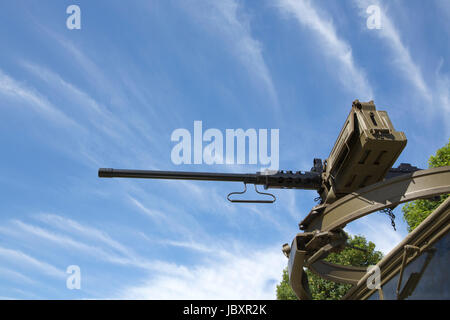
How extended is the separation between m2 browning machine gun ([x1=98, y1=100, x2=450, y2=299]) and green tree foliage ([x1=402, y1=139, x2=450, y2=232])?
14298 mm

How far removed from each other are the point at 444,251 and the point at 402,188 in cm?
143

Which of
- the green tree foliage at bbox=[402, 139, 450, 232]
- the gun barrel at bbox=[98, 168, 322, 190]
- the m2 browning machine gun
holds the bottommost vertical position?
the m2 browning machine gun

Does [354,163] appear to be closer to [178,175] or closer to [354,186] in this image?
[354,186]

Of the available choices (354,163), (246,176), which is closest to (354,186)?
(354,163)

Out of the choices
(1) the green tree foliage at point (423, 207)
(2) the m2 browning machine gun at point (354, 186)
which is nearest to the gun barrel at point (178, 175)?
(2) the m2 browning machine gun at point (354, 186)

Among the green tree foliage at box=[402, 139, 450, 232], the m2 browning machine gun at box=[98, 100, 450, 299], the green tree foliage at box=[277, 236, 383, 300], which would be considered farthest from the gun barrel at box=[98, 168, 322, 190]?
the green tree foliage at box=[277, 236, 383, 300]

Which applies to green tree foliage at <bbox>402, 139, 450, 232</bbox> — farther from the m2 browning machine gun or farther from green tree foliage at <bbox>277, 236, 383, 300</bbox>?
the m2 browning machine gun

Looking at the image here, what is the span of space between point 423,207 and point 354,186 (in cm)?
1632

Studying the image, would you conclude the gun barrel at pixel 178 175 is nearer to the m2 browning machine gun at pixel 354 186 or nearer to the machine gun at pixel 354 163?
the machine gun at pixel 354 163

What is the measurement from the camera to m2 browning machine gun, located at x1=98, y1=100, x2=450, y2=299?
7.13m
